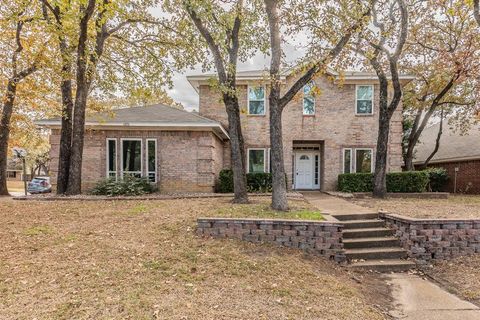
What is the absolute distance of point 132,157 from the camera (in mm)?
13727

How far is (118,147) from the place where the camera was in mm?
13625

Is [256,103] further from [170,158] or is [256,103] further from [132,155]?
[132,155]

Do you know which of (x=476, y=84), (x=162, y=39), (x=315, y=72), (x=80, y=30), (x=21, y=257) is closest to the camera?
(x=21, y=257)

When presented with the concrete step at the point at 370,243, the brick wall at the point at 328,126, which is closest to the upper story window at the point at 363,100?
the brick wall at the point at 328,126

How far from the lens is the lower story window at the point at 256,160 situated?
1608 cm

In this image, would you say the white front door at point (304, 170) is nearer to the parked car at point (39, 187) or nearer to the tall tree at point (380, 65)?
the tall tree at point (380, 65)

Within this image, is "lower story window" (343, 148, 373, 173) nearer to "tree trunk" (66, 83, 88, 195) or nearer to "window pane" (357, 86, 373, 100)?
"window pane" (357, 86, 373, 100)

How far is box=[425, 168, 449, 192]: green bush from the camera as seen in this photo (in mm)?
18500

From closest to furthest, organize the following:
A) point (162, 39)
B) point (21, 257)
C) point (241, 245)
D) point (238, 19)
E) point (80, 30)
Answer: point (21, 257) → point (241, 245) → point (238, 19) → point (80, 30) → point (162, 39)

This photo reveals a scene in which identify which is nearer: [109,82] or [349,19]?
[349,19]

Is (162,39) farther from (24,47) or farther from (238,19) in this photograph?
(24,47)

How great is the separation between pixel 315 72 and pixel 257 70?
9.19 metres

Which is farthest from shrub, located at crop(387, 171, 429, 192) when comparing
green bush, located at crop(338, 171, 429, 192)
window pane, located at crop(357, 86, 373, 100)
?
window pane, located at crop(357, 86, 373, 100)

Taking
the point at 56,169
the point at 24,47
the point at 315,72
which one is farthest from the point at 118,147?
the point at 315,72
